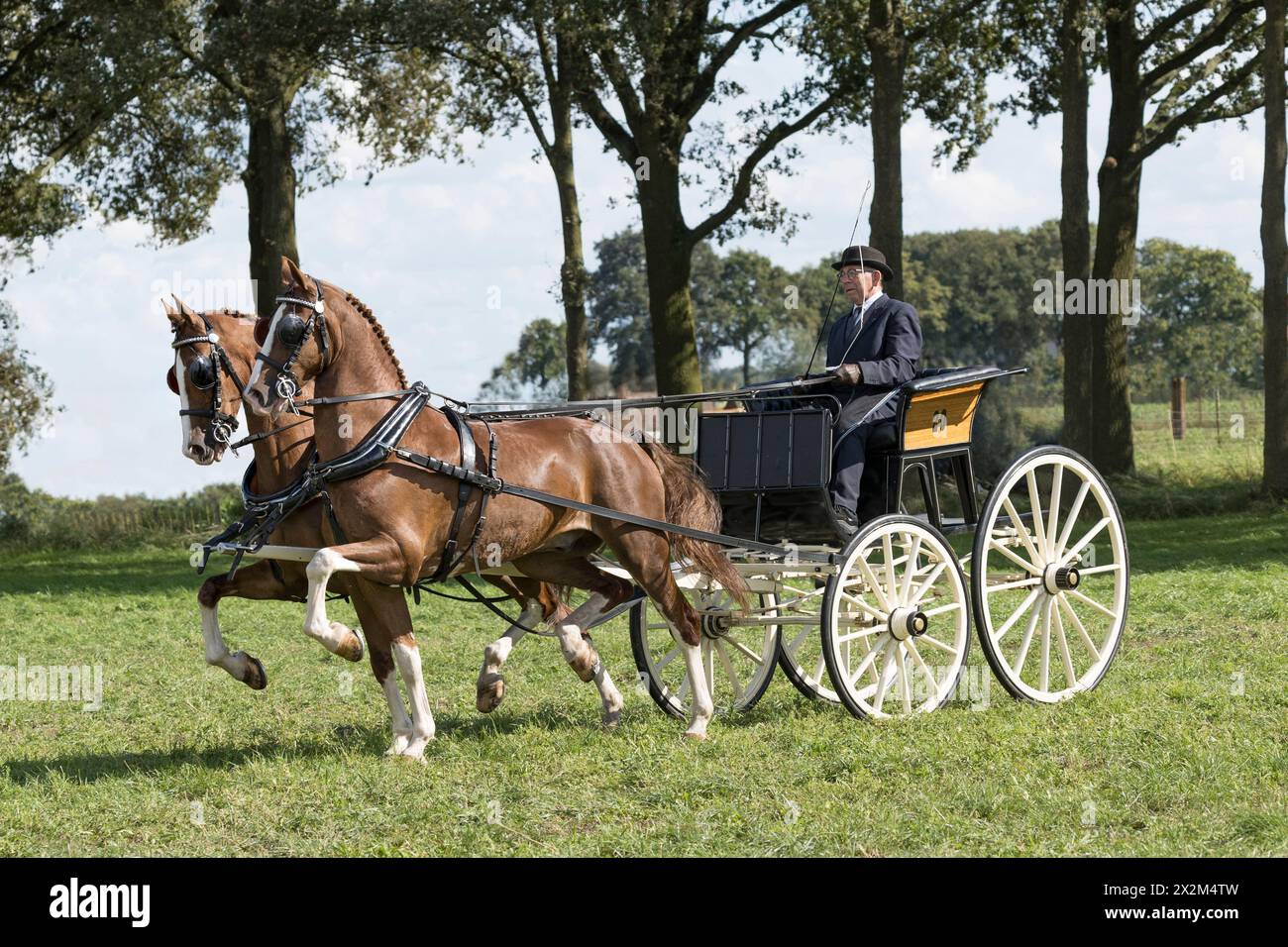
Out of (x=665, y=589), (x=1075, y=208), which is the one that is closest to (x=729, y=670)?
(x=665, y=589)

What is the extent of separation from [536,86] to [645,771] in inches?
698

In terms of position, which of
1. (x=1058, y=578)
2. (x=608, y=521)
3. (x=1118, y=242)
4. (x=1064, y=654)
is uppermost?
(x=1118, y=242)

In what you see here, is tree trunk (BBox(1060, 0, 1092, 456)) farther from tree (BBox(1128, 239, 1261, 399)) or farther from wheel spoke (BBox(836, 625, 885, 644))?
tree (BBox(1128, 239, 1261, 399))

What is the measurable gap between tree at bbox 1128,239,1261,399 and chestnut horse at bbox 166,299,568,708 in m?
60.9

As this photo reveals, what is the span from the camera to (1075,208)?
21.5 meters

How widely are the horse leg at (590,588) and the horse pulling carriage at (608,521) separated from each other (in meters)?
0.01

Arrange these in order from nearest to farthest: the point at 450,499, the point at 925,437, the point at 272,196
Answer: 1. the point at 450,499
2. the point at 925,437
3. the point at 272,196

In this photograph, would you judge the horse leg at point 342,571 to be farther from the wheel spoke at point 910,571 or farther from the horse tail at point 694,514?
the wheel spoke at point 910,571

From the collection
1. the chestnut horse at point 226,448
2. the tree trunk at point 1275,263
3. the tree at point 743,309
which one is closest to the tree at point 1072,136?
the tree trunk at point 1275,263

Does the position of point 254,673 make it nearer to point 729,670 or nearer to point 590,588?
point 590,588

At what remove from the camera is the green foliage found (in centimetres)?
2477

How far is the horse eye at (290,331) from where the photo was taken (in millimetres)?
7176
